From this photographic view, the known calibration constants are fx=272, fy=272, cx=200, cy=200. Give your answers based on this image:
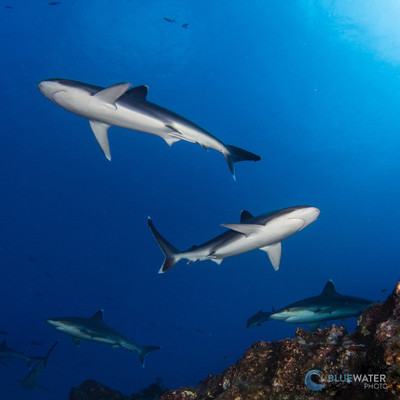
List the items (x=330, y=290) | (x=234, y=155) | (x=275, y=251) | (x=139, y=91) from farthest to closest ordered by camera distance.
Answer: (x=330, y=290) < (x=234, y=155) < (x=275, y=251) < (x=139, y=91)

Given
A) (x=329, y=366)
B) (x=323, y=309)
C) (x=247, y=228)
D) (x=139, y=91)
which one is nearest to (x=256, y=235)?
(x=247, y=228)

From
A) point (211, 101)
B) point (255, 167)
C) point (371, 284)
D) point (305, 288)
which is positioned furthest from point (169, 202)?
point (371, 284)

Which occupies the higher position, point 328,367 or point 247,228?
point 328,367

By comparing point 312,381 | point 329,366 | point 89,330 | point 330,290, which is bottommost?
point 89,330

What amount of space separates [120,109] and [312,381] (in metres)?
5.21

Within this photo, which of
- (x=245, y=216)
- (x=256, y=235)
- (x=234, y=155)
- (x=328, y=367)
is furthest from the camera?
(x=234, y=155)

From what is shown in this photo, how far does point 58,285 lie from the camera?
2350 inches

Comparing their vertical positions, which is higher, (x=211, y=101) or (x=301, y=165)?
(x=211, y=101)

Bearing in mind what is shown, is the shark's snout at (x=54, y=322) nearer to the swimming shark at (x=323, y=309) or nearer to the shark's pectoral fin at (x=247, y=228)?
the swimming shark at (x=323, y=309)

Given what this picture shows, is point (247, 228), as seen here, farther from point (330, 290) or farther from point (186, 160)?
point (186, 160)

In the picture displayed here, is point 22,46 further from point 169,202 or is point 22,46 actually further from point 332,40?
point 332,40

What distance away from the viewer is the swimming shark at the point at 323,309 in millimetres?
8812

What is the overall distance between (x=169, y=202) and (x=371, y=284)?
57.8 m

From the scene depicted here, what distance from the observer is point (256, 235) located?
5.18 metres
